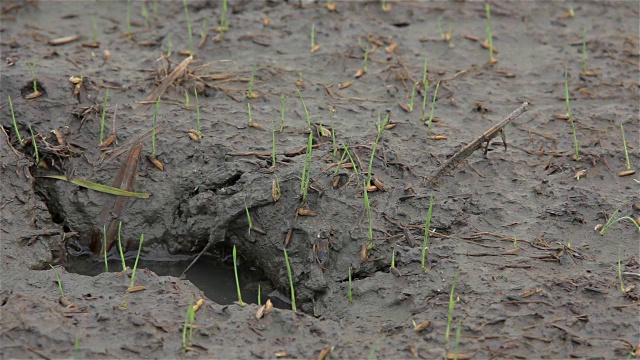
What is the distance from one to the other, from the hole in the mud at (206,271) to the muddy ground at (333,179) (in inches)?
1.5

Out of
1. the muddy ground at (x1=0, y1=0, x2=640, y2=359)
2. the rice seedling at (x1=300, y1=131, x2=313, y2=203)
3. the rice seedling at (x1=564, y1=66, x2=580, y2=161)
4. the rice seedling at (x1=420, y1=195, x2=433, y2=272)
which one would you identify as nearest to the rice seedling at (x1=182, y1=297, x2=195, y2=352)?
A: the muddy ground at (x1=0, y1=0, x2=640, y2=359)

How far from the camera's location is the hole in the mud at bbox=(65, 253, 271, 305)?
4.21m

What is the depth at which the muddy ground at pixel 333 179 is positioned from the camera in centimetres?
349

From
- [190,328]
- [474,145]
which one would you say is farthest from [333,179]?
[190,328]

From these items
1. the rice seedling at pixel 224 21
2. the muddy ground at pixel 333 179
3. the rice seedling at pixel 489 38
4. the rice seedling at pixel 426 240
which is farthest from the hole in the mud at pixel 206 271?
the rice seedling at pixel 489 38

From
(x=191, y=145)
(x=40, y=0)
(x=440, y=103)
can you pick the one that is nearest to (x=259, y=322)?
(x=191, y=145)

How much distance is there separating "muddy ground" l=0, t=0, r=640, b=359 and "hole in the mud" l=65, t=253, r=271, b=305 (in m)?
0.04

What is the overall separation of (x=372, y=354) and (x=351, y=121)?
1697 millimetres

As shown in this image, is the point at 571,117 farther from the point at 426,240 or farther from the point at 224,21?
the point at 224,21

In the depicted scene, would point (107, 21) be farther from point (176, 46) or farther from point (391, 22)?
point (391, 22)

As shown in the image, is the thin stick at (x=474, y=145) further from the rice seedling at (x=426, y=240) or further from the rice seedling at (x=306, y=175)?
the rice seedling at (x=306, y=175)

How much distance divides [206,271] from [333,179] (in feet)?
2.64

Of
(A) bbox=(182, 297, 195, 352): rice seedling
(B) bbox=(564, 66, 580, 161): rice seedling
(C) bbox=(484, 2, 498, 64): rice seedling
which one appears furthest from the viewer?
(C) bbox=(484, 2, 498, 64): rice seedling

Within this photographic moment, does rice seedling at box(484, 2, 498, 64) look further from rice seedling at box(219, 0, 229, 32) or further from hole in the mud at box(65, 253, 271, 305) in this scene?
hole in the mud at box(65, 253, 271, 305)
